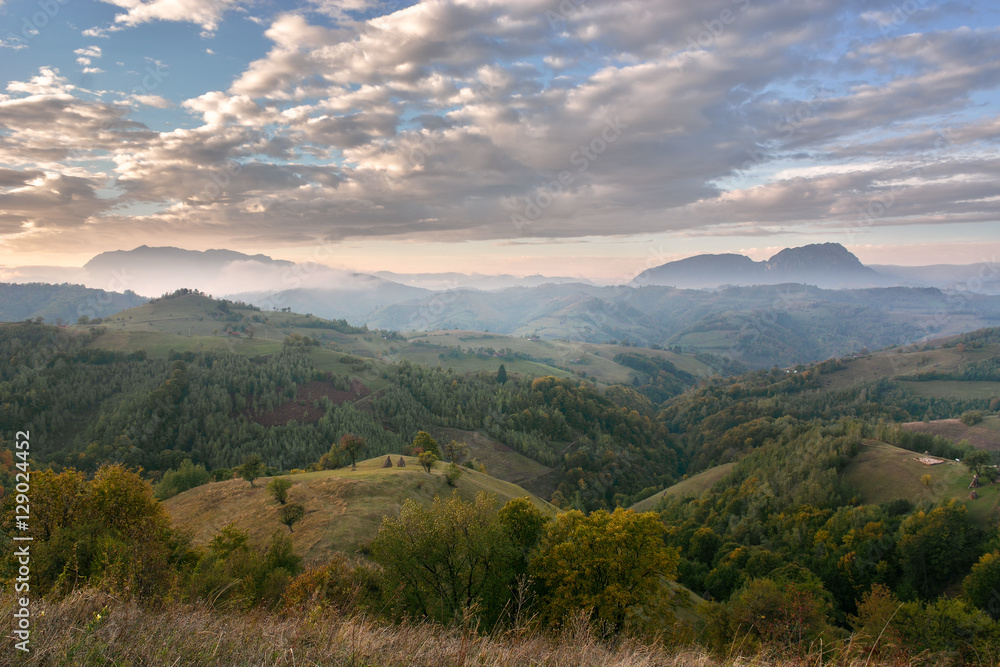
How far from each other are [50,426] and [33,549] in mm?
174210

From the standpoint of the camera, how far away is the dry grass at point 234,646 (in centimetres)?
866

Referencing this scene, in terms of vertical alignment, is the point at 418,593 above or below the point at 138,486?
below

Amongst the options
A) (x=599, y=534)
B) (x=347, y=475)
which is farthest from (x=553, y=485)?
(x=599, y=534)

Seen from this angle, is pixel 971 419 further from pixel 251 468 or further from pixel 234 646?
pixel 234 646

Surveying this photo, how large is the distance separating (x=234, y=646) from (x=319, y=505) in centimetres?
4690

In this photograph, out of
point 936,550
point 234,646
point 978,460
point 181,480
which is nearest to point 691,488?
point 978,460

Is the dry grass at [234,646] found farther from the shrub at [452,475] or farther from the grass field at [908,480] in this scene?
the grass field at [908,480]

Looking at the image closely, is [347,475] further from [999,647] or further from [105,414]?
[105,414]

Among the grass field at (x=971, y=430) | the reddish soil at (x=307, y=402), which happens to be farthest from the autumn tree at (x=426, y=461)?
the grass field at (x=971, y=430)

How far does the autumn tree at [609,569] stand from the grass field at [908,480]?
63.8 m

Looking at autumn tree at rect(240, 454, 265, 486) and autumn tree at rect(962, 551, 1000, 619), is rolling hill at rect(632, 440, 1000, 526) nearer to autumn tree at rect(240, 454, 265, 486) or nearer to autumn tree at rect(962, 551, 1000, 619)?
autumn tree at rect(962, 551, 1000, 619)

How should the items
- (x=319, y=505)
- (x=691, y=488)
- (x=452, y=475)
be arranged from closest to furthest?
1. (x=319, y=505)
2. (x=452, y=475)
3. (x=691, y=488)

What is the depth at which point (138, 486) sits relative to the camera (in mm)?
29859

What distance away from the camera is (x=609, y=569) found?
105ft
